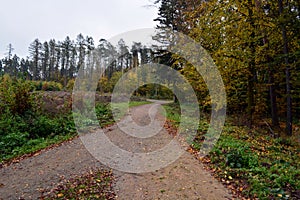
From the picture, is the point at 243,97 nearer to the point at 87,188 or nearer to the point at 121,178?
the point at 121,178

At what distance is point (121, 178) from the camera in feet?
16.5

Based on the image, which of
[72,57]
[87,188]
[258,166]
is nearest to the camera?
[87,188]

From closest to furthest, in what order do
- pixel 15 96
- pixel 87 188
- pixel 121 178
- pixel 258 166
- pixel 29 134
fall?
pixel 87 188 < pixel 121 178 < pixel 258 166 < pixel 29 134 < pixel 15 96

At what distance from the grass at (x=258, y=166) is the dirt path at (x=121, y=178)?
41 centimetres

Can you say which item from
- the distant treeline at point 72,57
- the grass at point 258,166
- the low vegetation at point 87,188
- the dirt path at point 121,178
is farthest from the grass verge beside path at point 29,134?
the distant treeline at point 72,57

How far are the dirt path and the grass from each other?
0.41m

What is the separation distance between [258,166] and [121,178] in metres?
3.38

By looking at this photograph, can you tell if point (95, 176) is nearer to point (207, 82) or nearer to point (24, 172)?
point (24, 172)

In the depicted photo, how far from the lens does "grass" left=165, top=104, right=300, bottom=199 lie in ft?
13.7

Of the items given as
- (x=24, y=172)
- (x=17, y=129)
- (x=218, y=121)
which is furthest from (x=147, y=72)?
(x=24, y=172)

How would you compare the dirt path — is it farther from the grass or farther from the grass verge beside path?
the grass verge beside path

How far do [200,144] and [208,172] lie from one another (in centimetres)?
215

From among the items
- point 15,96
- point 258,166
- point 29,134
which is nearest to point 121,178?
point 258,166

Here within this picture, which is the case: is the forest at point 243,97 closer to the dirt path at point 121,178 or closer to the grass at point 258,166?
the grass at point 258,166
